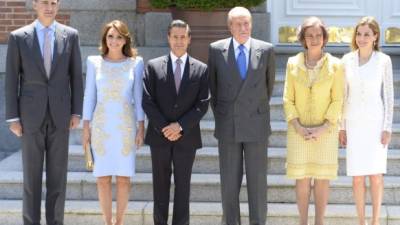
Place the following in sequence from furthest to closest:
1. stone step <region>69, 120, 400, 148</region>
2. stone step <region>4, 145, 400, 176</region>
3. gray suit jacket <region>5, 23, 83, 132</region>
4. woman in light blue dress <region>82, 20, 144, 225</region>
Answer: stone step <region>69, 120, 400, 148</region>, stone step <region>4, 145, 400, 176</region>, woman in light blue dress <region>82, 20, 144, 225</region>, gray suit jacket <region>5, 23, 83, 132</region>

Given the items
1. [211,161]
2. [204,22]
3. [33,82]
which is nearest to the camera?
[33,82]

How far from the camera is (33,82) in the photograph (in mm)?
5824

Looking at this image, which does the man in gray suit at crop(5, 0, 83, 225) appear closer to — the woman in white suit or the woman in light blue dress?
the woman in light blue dress

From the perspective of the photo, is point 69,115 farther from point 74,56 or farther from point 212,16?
point 212,16

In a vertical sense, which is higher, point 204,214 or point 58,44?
point 58,44

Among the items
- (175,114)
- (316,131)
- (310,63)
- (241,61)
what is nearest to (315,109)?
(316,131)

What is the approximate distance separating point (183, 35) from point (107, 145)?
1.03 meters

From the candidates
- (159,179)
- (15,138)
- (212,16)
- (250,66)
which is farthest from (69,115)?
(15,138)

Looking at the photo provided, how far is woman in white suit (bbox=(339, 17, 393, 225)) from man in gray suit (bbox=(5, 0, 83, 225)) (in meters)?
2.11

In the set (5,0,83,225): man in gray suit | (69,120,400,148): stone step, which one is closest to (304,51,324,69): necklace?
(69,120,400,148): stone step

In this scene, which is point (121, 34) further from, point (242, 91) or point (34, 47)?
point (242, 91)

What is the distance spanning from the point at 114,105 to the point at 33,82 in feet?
2.08

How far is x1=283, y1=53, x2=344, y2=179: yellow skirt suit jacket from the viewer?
5.86 m

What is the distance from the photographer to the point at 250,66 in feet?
19.3
